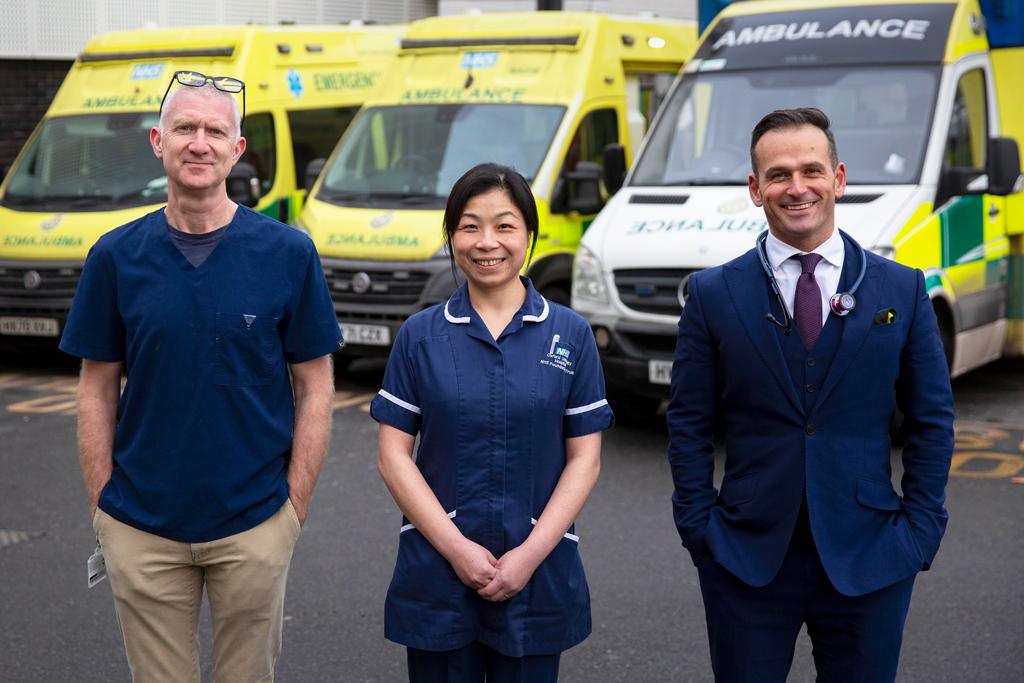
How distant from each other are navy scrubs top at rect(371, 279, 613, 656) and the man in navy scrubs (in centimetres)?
33

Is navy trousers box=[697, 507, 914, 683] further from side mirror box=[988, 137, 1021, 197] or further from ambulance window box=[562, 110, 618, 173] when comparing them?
ambulance window box=[562, 110, 618, 173]

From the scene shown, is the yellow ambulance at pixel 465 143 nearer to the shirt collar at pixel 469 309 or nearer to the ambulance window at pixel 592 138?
the ambulance window at pixel 592 138

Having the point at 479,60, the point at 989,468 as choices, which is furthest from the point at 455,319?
the point at 479,60

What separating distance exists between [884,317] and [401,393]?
3.45 ft

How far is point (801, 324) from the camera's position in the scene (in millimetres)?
3205

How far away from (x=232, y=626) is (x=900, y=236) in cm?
546

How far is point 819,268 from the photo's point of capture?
3.23 meters

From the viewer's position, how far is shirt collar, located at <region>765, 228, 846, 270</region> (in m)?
3.22

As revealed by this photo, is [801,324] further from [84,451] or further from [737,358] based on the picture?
[84,451]

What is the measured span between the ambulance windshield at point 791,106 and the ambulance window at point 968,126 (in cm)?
22

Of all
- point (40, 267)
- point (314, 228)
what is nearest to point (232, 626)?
point (314, 228)

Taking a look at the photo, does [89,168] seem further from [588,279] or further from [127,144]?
[588,279]

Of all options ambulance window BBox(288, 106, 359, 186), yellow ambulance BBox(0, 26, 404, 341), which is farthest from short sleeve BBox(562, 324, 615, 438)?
ambulance window BBox(288, 106, 359, 186)

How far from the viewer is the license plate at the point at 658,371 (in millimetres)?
8352
